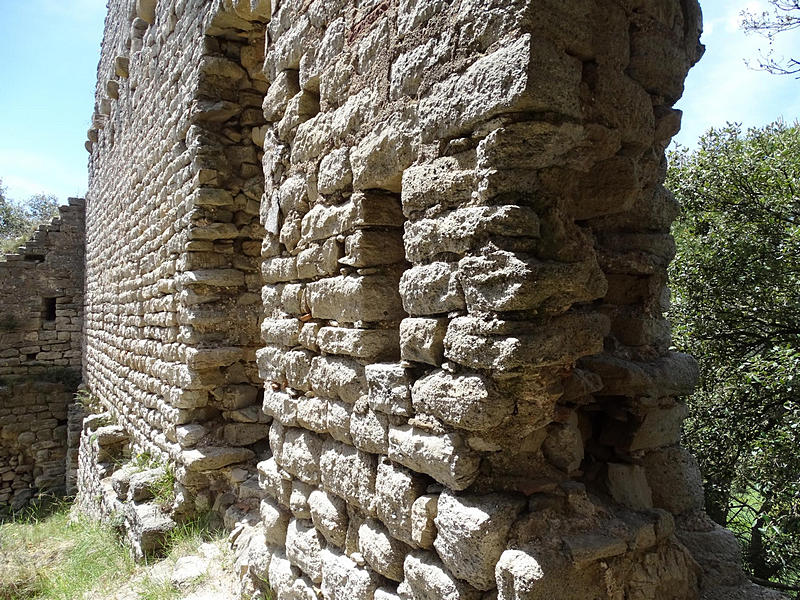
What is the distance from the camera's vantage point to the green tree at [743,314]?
20.4 ft

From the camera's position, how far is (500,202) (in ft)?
5.14

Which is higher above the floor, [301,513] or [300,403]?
[300,403]

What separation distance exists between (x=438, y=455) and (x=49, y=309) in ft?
42.5

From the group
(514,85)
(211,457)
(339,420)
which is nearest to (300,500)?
(339,420)

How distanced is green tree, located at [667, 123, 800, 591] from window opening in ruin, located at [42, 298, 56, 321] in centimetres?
1203

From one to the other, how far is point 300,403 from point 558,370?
1.34m

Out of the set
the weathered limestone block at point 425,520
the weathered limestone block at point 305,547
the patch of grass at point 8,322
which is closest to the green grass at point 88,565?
the weathered limestone block at point 305,547

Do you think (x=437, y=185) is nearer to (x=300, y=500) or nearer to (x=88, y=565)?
(x=300, y=500)

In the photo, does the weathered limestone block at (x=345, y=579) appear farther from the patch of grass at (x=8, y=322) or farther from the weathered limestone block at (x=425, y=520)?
the patch of grass at (x=8, y=322)

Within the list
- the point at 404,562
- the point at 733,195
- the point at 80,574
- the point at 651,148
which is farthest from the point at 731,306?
the point at 80,574

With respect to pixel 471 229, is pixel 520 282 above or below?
below

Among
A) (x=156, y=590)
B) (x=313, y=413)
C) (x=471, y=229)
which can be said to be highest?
(x=471, y=229)

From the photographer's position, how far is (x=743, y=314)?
7070 mm

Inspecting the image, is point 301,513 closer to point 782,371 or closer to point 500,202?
point 500,202
